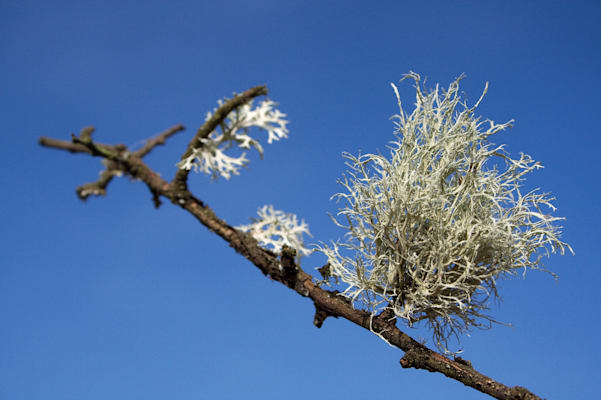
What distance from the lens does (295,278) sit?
2.65 metres

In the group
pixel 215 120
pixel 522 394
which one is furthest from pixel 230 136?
pixel 522 394

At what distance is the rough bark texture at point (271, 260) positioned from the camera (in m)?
2.55

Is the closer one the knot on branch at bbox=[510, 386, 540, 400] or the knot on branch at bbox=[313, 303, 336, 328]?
the knot on branch at bbox=[510, 386, 540, 400]

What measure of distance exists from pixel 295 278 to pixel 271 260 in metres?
0.14

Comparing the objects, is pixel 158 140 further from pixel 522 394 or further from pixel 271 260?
pixel 522 394

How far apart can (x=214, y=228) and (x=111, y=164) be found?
1.87ft

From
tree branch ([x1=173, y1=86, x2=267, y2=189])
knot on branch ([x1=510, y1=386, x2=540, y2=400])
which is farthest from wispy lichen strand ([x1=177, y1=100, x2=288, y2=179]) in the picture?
knot on branch ([x1=510, y1=386, x2=540, y2=400])

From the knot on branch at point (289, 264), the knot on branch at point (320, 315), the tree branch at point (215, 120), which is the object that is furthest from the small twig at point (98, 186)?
the knot on branch at point (320, 315)

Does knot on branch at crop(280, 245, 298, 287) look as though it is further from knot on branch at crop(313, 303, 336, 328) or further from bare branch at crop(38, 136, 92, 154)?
bare branch at crop(38, 136, 92, 154)

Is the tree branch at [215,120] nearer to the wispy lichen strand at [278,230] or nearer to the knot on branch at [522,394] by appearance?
the wispy lichen strand at [278,230]

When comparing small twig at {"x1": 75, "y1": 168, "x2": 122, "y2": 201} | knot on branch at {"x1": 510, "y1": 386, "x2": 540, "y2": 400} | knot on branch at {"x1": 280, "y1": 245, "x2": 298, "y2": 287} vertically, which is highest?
knot on branch at {"x1": 510, "y1": 386, "x2": 540, "y2": 400}

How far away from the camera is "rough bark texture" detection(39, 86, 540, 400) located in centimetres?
255

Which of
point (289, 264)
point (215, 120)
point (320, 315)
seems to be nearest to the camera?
point (215, 120)

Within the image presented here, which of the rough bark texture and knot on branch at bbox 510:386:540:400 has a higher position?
knot on branch at bbox 510:386:540:400
